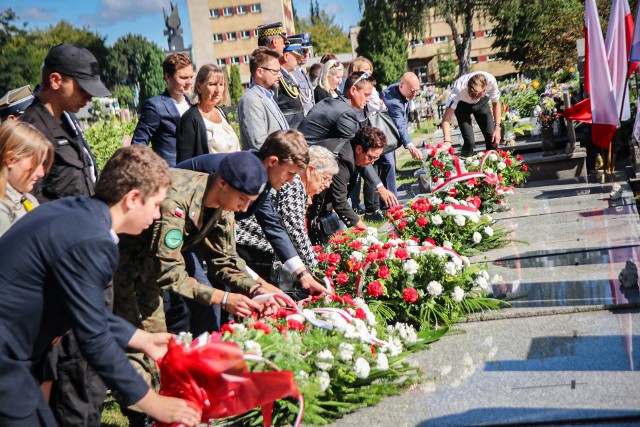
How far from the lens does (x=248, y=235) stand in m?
5.06

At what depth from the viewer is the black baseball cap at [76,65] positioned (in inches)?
166

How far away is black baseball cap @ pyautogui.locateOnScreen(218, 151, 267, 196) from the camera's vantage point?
355 cm

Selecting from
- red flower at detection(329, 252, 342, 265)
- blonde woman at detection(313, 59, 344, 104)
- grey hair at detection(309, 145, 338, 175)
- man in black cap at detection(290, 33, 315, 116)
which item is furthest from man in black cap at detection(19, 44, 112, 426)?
blonde woman at detection(313, 59, 344, 104)

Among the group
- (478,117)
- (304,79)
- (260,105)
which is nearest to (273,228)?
(260,105)

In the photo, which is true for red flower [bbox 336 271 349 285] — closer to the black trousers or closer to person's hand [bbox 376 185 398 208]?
person's hand [bbox 376 185 398 208]

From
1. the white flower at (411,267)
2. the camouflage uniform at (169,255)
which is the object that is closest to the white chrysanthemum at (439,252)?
the white flower at (411,267)

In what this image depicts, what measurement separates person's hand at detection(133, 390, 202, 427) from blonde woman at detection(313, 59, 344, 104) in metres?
6.40

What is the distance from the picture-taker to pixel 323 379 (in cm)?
350

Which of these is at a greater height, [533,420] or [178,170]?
[178,170]

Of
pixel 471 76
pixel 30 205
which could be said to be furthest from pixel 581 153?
pixel 30 205

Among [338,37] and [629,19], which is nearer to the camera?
[629,19]

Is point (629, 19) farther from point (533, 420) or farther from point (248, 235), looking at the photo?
point (533, 420)

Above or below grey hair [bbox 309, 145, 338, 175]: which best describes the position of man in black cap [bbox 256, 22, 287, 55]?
above

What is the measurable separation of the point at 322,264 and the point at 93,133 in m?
10.6
